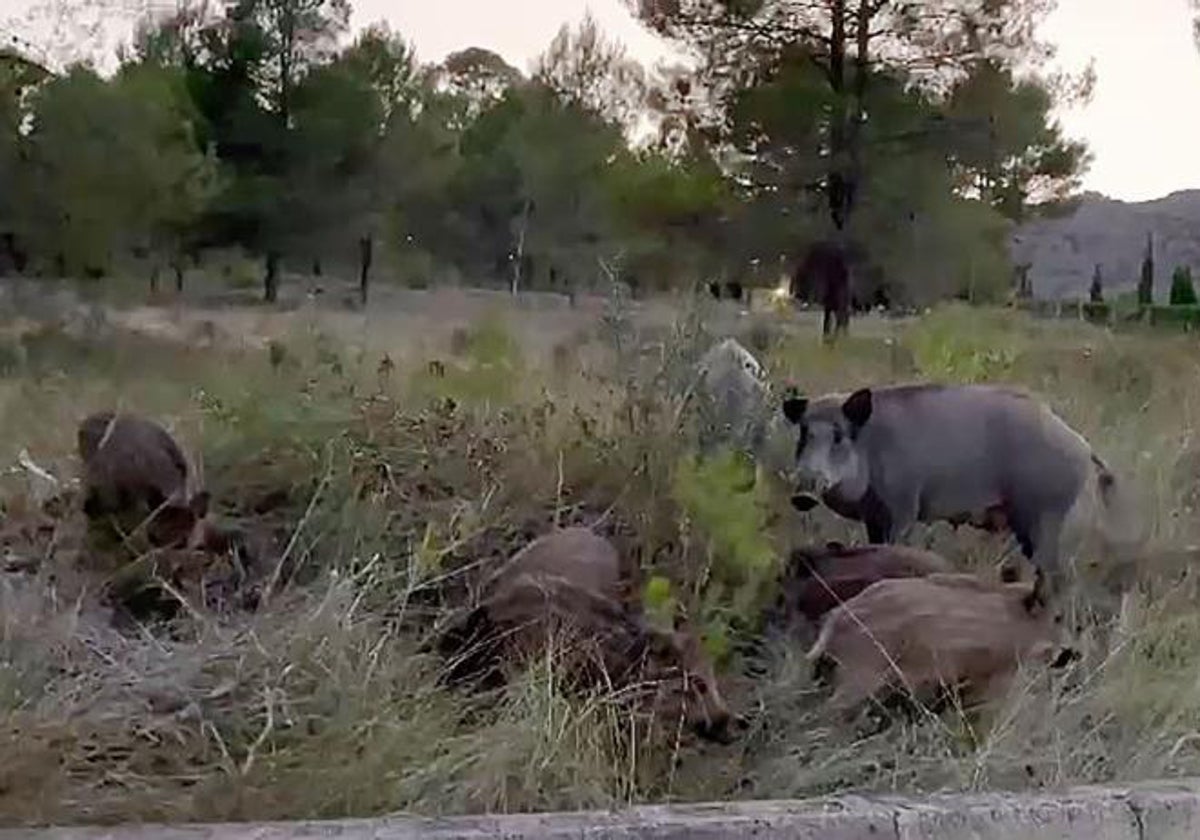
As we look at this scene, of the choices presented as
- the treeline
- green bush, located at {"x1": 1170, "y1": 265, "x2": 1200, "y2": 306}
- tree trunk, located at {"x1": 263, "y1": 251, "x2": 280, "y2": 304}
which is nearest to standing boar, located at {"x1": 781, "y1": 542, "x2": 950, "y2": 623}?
the treeline

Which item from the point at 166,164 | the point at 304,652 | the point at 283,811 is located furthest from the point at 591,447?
the point at 166,164

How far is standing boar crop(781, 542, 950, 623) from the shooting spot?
13.7ft

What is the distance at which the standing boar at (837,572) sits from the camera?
13.7ft

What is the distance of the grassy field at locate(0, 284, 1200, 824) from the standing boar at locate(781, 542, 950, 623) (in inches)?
4.0

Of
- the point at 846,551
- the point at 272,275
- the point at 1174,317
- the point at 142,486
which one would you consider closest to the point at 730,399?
the point at 846,551

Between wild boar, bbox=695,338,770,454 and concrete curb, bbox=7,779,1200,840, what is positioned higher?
wild boar, bbox=695,338,770,454

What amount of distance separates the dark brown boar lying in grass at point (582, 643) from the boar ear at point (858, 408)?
1365 mm

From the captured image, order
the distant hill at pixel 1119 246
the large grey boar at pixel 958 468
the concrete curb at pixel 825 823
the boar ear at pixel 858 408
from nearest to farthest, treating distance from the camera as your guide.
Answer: the concrete curb at pixel 825 823 → the large grey boar at pixel 958 468 → the boar ear at pixel 858 408 → the distant hill at pixel 1119 246

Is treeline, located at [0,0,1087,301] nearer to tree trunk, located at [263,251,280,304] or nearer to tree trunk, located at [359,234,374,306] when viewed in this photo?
tree trunk, located at [263,251,280,304]

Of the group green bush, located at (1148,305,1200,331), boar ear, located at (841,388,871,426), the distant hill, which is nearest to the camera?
boar ear, located at (841,388,871,426)

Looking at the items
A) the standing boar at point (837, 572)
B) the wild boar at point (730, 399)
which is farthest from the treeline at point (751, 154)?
the standing boar at point (837, 572)

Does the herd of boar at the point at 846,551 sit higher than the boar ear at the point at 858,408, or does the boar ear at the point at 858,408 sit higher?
the boar ear at the point at 858,408

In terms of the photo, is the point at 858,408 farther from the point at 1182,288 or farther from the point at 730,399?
the point at 1182,288

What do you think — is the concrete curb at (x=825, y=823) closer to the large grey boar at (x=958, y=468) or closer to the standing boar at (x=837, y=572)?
the standing boar at (x=837, y=572)
